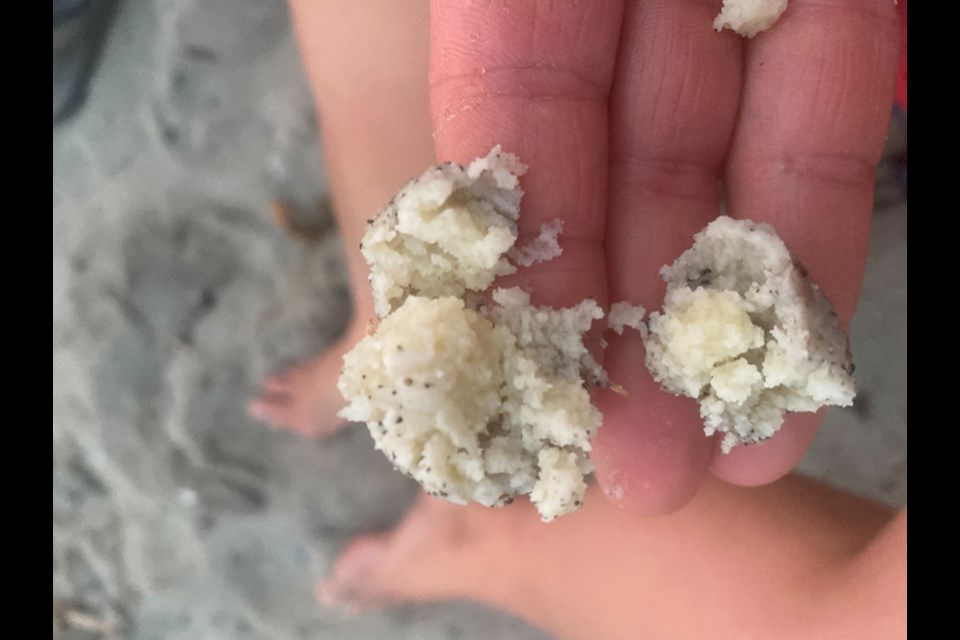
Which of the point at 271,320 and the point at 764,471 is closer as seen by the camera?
the point at 764,471

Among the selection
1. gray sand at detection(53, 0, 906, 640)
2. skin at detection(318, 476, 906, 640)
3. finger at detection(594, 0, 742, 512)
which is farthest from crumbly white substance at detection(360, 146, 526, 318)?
gray sand at detection(53, 0, 906, 640)

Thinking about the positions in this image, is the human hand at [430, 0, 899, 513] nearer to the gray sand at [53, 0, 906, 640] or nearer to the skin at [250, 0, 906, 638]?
the skin at [250, 0, 906, 638]

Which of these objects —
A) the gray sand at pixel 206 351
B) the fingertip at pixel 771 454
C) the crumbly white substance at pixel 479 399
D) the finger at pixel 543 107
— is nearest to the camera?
the crumbly white substance at pixel 479 399

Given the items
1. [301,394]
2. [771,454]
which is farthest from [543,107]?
[301,394]

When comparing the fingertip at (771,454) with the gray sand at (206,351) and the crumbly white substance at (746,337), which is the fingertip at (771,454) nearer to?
the crumbly white substance at (746,337)

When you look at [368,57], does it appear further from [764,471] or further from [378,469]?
[764,471]

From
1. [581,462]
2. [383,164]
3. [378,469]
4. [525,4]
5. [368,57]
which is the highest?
[368,57]

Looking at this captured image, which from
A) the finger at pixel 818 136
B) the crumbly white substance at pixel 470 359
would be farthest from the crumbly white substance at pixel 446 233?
the finger at pixel 818 136

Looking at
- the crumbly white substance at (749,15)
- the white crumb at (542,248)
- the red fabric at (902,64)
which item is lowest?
the white crumb at (542,248)
